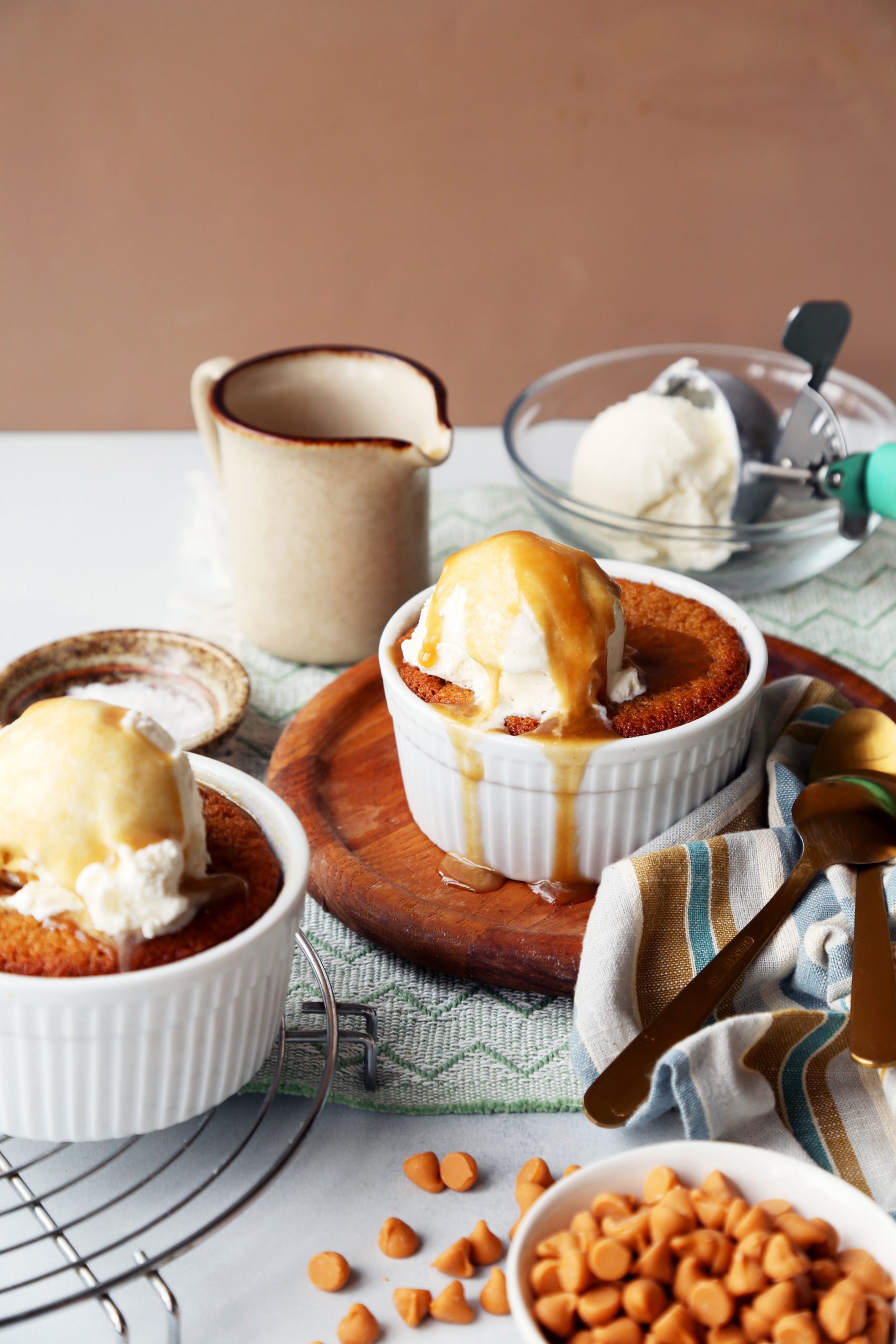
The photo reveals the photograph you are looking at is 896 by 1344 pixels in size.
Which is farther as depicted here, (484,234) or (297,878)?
(484,234)

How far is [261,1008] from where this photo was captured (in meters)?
0.97

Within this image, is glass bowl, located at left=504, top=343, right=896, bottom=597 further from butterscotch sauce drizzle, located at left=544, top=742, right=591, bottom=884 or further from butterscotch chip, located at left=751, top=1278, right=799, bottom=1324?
butterscotch chip, located at left=751, top=1278, right=799, bottom=1324

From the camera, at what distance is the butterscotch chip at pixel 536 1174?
1.00 metres

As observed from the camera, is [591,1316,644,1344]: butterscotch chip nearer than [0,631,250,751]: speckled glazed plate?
Yes

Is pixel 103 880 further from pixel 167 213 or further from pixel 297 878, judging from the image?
pixel 167 213

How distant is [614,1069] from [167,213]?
2082 millimetres

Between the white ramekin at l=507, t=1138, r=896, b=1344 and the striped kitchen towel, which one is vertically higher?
the white ramekin at l=507, t=1138, r=896, b=1344

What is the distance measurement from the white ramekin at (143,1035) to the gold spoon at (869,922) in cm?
47

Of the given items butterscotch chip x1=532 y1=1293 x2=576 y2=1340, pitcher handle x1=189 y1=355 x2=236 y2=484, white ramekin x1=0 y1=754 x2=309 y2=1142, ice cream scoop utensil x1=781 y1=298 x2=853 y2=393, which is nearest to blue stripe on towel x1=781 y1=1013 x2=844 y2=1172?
butterscotch chip x1=532 y1=1293 x2=576 y2=1340

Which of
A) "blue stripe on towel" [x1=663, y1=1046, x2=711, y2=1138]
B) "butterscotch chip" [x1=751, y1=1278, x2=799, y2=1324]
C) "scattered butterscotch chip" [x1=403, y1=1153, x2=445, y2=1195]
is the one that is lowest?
"scattered butterscotch chip" [x1=403, y1=1153, x2=445, y2=1195]

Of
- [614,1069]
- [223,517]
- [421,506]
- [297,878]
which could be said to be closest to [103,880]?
[297,878]

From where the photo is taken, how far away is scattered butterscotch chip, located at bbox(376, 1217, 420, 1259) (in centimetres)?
96

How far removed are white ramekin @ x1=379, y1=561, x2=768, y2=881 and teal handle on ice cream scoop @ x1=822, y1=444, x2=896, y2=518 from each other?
561 mm

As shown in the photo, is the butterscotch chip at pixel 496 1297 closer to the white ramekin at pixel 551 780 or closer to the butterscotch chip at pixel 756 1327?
the butterscotch chip at pixel 756 1327
